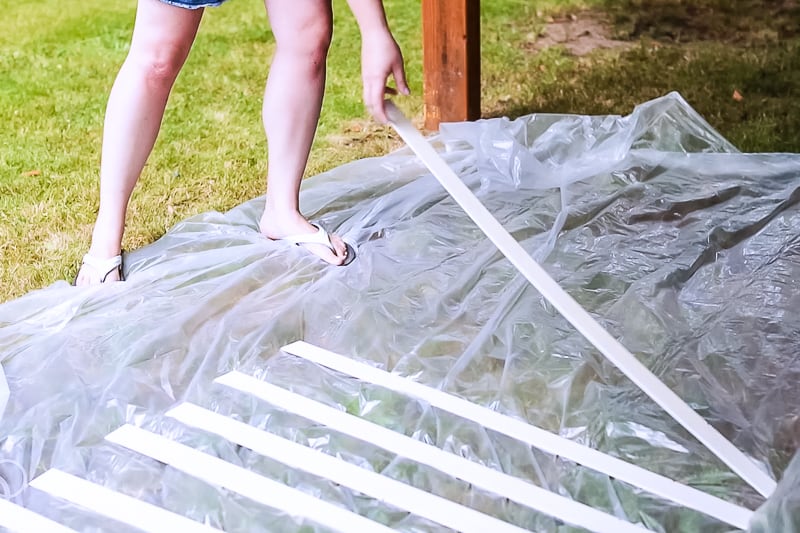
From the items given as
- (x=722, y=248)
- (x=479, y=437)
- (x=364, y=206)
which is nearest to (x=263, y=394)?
(x=479, y=437)

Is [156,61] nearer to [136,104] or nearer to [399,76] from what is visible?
[136,104]

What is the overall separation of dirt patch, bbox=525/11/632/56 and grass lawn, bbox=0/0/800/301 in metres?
0.01

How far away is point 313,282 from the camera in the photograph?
1325mm

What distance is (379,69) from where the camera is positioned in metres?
1.15

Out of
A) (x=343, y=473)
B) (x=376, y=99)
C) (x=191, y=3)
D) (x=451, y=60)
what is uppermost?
(x=191, y=3)

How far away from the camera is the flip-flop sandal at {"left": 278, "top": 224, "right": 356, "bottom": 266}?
139cm

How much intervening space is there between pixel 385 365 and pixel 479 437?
180 millimetres

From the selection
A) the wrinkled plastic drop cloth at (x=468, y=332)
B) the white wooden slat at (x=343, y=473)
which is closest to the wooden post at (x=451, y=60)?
the wrinkled plastic drop cloth at (x=468, y=332)

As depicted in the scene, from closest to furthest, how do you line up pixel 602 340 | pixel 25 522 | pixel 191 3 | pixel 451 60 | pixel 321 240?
1. pixel 25 522
2. pixel 602 340
3. pixel 191 3
4. pixel 321 240
5. pixel 451 60

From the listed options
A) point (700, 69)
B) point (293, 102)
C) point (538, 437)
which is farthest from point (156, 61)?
point (700, 69)

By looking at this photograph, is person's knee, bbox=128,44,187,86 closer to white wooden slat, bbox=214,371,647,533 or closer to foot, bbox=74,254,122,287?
foot, bbox=74,254,122,287

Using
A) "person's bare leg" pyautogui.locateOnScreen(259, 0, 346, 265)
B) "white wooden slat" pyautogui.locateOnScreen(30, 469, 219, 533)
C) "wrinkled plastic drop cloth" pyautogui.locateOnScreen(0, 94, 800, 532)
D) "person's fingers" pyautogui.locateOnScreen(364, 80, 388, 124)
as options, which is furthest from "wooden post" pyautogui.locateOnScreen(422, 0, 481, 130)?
"white wooden slat" pyautogui.locateOnScreen(30, 469, 219, 533)

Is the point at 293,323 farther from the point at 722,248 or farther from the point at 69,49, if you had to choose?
the point at 69,49

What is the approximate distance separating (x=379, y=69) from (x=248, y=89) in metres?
1.26
